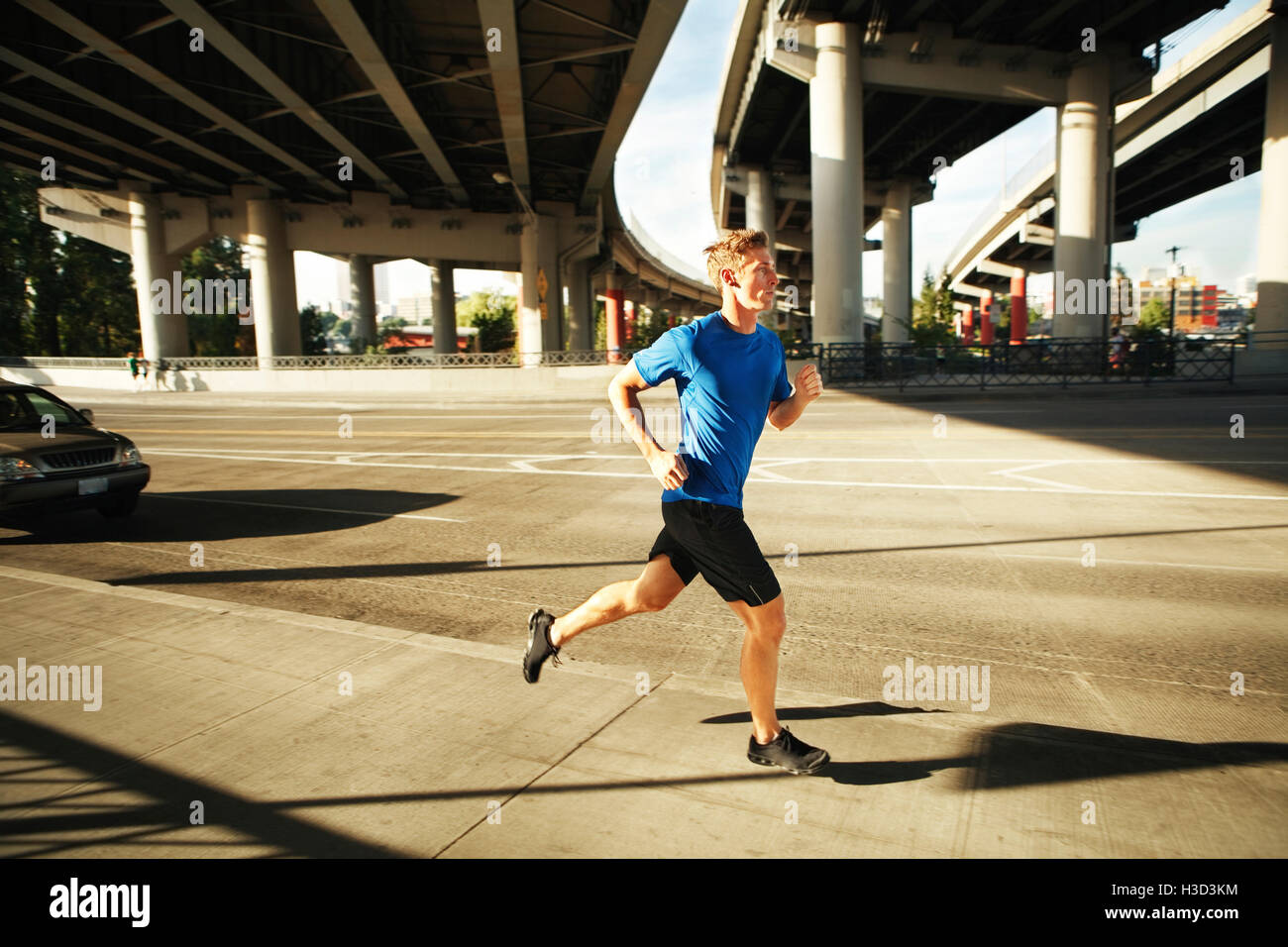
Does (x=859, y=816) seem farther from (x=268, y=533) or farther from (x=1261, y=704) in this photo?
(x=268, y=533)

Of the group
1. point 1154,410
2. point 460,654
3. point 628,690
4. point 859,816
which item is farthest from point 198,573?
point 1154,410

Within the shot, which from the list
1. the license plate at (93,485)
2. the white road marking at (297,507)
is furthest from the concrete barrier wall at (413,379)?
the license plate at (93,485)

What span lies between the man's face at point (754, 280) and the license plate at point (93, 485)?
8076 millimetres

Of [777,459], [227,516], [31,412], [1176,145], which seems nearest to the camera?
[31,412]

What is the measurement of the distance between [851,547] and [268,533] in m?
6.11

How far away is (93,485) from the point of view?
845 centimetres

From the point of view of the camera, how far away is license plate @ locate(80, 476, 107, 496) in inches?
329

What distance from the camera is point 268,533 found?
8.62 meters

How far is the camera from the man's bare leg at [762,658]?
3.17 metres

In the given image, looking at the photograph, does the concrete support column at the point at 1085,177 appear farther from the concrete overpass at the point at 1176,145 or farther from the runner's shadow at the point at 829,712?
the runner's shadow at the point at 829,712

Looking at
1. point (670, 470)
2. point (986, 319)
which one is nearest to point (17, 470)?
point (670, 470)

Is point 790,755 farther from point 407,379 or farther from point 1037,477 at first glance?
point 407,379

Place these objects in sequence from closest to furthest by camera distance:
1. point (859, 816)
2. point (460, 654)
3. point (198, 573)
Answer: point (859, 816) < point (460, 654) < point (198, 573)

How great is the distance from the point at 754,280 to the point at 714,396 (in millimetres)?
502
